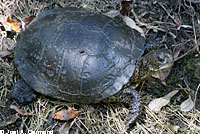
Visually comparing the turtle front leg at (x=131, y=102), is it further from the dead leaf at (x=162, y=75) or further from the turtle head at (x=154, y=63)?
the dead leaf at (x=162, y=75)

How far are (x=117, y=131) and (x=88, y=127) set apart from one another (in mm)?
387

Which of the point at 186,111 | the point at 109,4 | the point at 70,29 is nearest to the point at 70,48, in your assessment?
the point at 70,29

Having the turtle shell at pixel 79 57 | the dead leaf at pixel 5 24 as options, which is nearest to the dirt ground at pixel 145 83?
the dead leaf at pixel 5 24

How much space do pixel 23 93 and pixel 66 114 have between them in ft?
2.21

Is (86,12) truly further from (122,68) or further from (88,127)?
(88,127)

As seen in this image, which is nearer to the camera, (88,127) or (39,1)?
(88,127)

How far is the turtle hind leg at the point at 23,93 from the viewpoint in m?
3.79

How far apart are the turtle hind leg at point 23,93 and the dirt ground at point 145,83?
0.09 metres

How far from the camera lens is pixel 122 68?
3611 mm

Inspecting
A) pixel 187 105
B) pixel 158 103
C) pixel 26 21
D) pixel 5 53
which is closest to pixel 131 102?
pixel 158 103

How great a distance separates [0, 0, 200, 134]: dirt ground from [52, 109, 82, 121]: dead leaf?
0.07m

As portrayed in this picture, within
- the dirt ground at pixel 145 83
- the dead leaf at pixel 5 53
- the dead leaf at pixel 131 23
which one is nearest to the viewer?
the dirt ground at pixel 145 83

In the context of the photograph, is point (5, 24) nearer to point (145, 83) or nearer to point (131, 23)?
point (131, 23)

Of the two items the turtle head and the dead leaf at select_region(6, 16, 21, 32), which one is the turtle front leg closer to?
the turtle head
